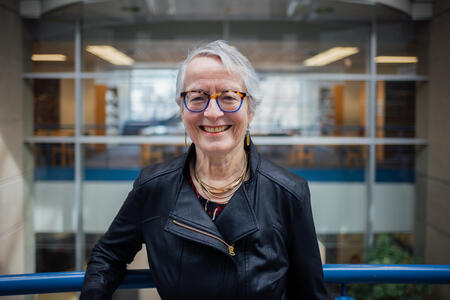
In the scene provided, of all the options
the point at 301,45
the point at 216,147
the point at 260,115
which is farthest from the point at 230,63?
the point at 301,45

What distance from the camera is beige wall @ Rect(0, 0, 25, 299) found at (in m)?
5.93

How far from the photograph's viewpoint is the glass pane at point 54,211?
6.82m

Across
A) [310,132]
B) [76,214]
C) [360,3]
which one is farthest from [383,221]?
[76,214]

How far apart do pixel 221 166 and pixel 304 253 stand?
403mm

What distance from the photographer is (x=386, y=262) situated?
6.27 metres

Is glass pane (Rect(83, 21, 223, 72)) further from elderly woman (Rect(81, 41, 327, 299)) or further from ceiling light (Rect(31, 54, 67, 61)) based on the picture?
elderly woman (Rect(81, 41, 327, 299))

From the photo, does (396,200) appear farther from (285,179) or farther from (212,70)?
(212,70)

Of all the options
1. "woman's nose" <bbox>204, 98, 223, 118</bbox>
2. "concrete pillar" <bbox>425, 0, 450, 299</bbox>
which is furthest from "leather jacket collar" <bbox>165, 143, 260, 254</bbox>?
"concrete pillar" <bbox>425, 0, 450, 299</bbox>

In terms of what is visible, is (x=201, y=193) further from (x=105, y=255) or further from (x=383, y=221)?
(x=383, y=221)

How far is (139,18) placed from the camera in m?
6.66

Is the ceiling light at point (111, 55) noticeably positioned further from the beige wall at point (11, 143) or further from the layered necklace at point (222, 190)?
the layered necklace at point (222, 190)

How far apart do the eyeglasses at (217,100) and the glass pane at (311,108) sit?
5.48 m

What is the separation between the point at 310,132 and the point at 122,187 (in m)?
3.49

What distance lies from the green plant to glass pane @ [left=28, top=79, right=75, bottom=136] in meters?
5.44
